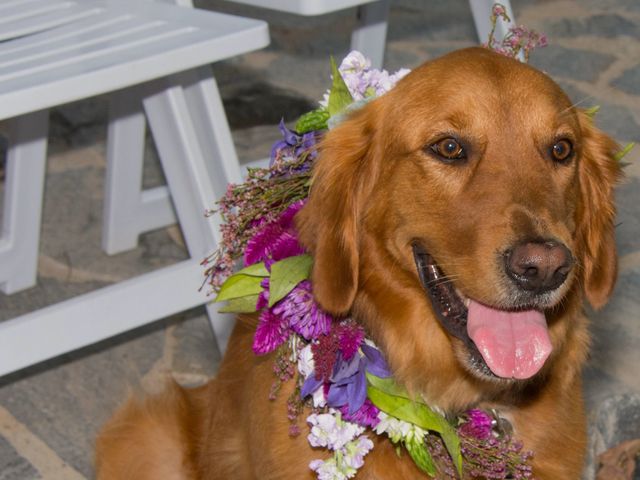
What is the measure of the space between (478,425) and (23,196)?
238cm

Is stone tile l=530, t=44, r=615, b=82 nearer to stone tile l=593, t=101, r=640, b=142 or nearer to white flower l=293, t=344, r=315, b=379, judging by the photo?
stone tile l=593, t=101, r=640, b=142

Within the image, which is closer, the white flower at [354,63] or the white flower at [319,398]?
the white flower at [319,398]

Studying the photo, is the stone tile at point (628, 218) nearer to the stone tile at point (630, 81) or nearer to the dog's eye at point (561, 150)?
the stone tile at point (630, 81)

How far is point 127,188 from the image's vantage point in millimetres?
4848

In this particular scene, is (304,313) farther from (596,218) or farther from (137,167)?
(137,167)

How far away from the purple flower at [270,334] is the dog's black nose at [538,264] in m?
0.66

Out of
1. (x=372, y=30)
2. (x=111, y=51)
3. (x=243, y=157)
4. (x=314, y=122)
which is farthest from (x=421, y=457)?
(x=243, y=157)

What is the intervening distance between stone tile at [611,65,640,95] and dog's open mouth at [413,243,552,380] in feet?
13.0

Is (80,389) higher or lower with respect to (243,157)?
higher

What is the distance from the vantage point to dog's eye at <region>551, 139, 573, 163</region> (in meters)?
2.82

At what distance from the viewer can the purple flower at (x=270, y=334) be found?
292 centimetres

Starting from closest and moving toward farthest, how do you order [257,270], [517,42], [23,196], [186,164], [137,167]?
[257,270], [517,42], [186,164], [23,196], [137,167]

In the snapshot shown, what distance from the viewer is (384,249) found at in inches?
114

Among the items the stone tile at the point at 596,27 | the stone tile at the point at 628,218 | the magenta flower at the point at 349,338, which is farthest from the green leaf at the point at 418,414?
the stone tile at the point at 596,27
